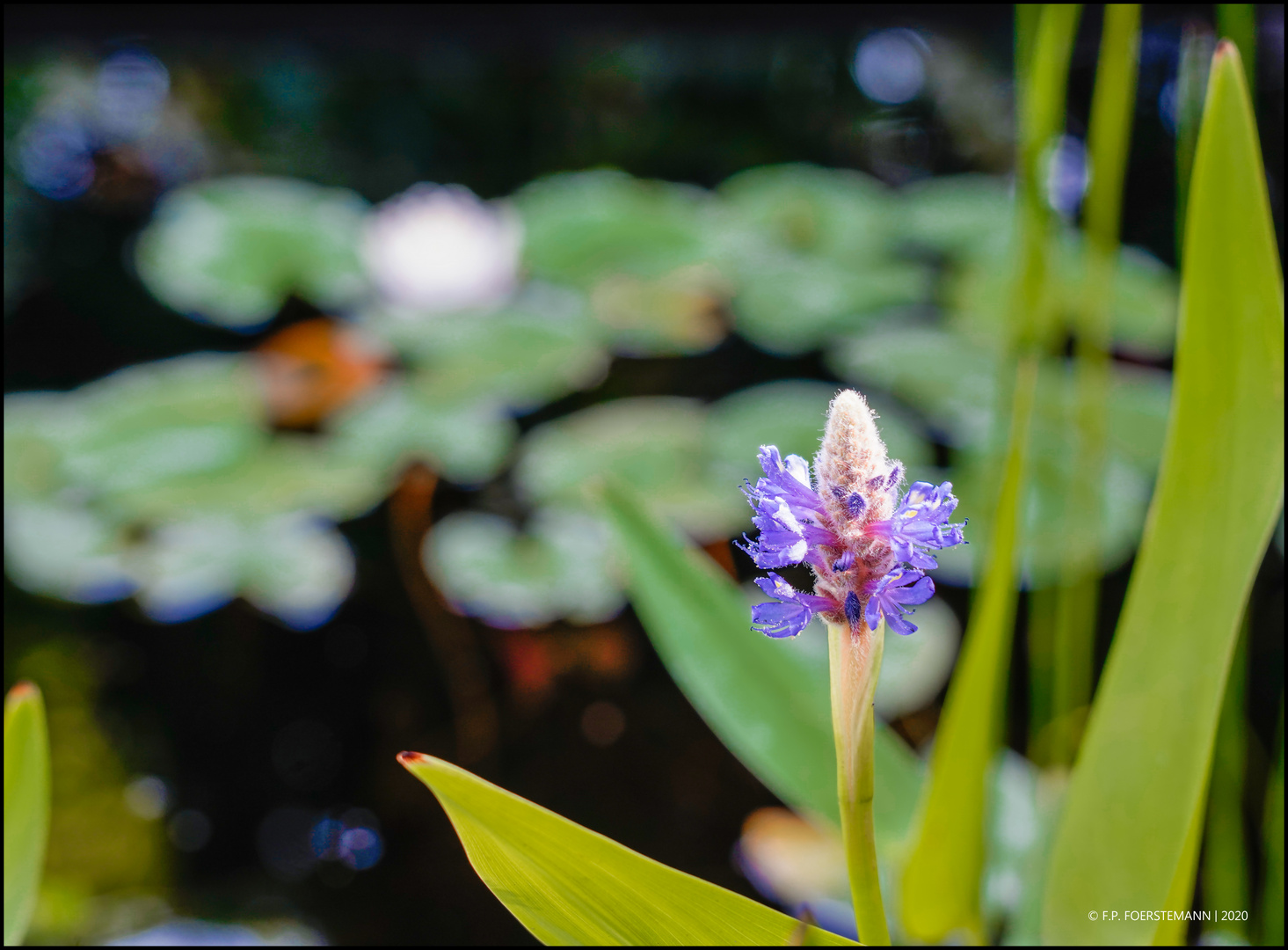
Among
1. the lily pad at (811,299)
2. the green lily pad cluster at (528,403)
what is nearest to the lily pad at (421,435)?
the green lily pad cluster at (528,403)

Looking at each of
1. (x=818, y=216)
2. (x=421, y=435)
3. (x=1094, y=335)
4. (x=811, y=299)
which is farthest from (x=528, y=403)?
(x=1094, y=335)

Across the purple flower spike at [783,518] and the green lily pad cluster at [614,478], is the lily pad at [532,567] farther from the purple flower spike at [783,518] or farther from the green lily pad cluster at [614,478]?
the purple flower spike at [783,518]

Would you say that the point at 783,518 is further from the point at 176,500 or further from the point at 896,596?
the point at 176,500

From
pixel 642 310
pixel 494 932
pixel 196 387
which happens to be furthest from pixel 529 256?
pixel 494 932

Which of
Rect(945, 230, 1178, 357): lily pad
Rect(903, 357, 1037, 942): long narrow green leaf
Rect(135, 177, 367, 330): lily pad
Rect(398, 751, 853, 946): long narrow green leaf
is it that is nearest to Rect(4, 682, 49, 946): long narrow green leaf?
Rect(398, 751, 853, 946): long narrow green leaf

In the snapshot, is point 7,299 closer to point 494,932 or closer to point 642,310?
point 642,310

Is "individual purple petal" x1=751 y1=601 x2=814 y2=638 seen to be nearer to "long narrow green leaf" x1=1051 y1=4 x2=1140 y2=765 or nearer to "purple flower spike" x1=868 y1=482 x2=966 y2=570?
"purple flower spike" x1=868 y1=482 x2=966 y2=570
